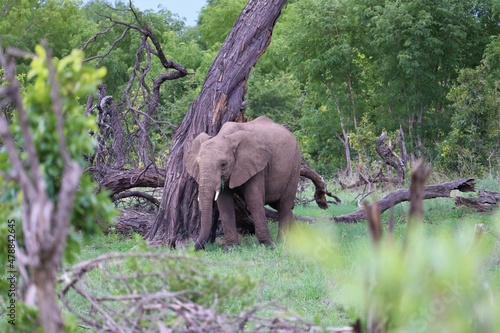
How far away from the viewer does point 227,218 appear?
32.4 feet

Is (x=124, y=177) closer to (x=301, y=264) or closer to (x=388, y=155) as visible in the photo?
(x=301, y=264)

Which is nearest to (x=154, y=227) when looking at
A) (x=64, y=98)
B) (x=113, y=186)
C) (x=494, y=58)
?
(x=113, y=186)

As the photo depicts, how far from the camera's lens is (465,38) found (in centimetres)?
2942

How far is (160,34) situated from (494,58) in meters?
27.2

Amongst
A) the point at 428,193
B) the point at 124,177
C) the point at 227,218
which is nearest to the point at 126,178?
the point at 124,177

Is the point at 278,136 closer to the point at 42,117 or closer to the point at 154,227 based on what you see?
the point at 154,227

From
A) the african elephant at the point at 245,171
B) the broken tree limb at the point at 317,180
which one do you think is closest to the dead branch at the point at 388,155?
the broken tree limb at the point at 317,180

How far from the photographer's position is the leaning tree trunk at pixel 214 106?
33.5 feet

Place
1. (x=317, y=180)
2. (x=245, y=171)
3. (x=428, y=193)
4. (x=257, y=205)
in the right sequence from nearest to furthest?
(x=245, y=171) → (x=257, y=205) → (x=428, y=193) → (x=317, y=180)

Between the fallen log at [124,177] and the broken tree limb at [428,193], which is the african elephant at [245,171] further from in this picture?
the fallen log at [124,177]

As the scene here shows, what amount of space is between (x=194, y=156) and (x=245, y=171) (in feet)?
2.21

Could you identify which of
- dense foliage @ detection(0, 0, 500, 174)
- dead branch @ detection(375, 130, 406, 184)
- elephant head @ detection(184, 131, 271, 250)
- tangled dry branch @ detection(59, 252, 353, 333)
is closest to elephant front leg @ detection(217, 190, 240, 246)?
elephant head @ detection(184, 131, 271, 250)

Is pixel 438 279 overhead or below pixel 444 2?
below

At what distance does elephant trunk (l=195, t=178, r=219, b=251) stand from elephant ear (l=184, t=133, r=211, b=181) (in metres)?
0.32
